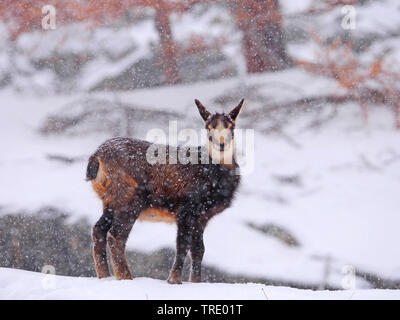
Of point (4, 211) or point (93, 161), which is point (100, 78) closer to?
point (4, 211)

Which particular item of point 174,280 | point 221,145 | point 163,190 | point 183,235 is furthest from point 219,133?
point 174,280

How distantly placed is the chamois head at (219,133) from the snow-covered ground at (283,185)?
3.58 m

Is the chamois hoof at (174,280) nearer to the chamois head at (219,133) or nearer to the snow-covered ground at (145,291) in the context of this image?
the snow-covered ground at (145,291)

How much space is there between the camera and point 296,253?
925cm

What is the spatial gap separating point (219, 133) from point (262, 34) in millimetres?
6991

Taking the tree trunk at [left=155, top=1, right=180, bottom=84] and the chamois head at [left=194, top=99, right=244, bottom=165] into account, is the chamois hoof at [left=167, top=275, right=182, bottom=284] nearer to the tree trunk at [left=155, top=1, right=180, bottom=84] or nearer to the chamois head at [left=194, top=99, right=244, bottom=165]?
the chamois head at [left=194, top=99, right=244, bottom=165]

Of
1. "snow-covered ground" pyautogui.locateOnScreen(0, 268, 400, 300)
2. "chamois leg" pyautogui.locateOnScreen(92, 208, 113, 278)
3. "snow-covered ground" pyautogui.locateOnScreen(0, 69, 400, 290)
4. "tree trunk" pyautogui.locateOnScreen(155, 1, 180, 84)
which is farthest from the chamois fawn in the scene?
"tree trunk" pyautogui.locateOnScreen(155, 1, 180, 84)

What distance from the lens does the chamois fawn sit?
19.0 feet

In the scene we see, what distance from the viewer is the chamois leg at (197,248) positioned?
234 inches

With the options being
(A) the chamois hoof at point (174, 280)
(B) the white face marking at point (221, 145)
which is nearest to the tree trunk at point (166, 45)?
(B) the white face marking at point (221, 145)

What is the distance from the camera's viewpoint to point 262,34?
12.2 meters

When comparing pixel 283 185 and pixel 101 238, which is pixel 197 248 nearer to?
pixel 101 238
